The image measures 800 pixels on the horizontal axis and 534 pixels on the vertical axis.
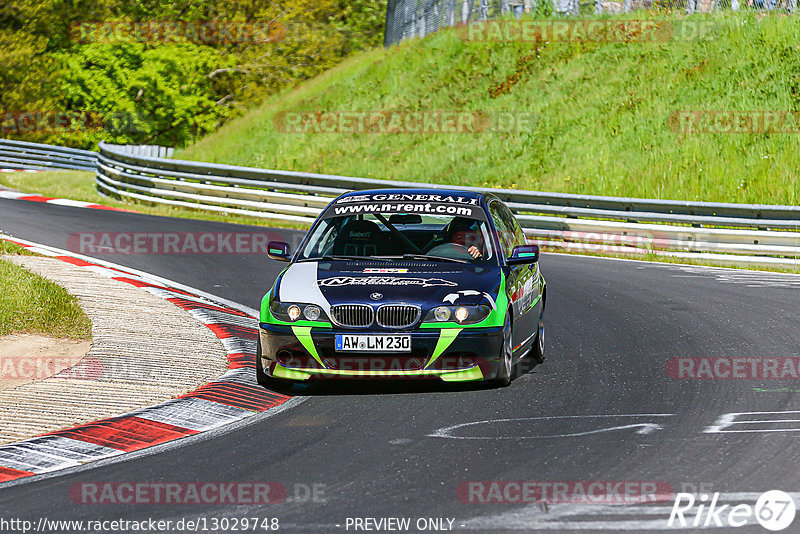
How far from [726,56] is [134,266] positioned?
61.4 feet

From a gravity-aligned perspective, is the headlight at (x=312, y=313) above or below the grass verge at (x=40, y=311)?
above

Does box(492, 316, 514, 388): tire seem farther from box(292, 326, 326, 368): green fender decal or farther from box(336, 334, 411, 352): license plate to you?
box(292, 326, 326, 368): green fender decal

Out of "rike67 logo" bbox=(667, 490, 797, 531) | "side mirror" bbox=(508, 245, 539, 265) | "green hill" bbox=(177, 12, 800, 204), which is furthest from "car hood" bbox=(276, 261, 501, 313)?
"green hill" bbox=(177, 12, 800, 204)

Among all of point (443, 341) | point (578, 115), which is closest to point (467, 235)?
point (443, 341)

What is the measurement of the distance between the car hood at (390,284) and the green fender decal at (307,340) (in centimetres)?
21

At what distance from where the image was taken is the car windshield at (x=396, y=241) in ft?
30.8

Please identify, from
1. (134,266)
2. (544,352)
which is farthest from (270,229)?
(544,352)

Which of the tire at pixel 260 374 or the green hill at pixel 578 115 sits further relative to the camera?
the green hill at pixel 578 115

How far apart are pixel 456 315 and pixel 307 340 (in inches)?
43.6

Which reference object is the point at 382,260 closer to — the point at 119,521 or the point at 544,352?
the point at 544,352

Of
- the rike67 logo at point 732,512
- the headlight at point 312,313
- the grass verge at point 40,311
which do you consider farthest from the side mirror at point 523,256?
the grass verge at point 40,311

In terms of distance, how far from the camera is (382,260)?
30.2ft

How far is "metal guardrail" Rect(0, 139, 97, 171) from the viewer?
38.4 meters

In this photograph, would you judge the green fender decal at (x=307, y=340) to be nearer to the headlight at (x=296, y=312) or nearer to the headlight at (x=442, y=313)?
the headlight at (x=296, y=312)
